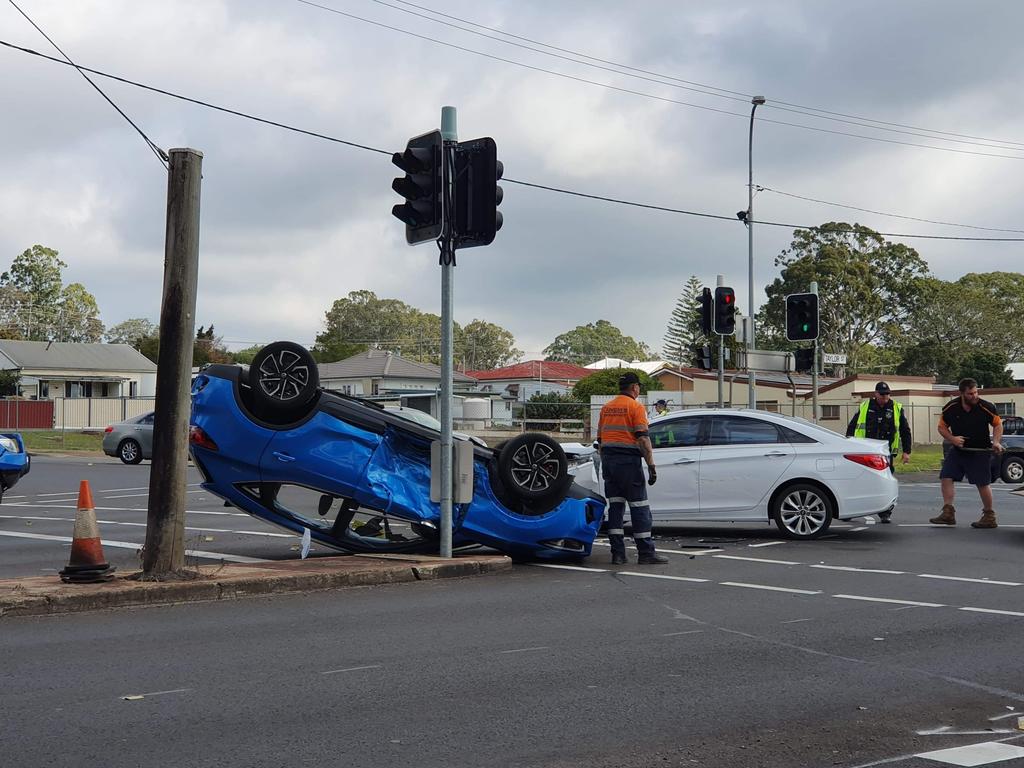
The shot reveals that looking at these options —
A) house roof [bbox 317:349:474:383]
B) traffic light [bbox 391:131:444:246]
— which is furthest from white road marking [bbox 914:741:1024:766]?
house roof [bbox 317:349:474:383]

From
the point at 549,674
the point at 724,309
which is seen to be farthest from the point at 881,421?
the point at 549,674

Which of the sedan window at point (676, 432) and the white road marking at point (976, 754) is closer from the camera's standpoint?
the white road marking at point (976, 754)

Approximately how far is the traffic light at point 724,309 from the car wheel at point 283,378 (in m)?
12.7

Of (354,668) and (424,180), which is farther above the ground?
(424,180)

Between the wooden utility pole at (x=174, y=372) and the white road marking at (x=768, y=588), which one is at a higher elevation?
the wooden utility pole at (x=174, y=372)

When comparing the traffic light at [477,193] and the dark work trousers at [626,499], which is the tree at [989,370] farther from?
the traffic light at [477,193]

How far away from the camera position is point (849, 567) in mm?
10320

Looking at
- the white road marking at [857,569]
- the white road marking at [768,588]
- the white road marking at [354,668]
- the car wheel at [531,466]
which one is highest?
the car wheel at [531,466]

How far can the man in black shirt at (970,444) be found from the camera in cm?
1345

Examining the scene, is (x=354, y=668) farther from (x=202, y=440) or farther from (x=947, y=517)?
(x=947, y=517)

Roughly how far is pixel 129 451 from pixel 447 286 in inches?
901

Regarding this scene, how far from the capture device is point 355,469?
31.5ft

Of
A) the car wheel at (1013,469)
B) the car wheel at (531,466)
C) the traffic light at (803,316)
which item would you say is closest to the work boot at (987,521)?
the car wheel at (531,466)

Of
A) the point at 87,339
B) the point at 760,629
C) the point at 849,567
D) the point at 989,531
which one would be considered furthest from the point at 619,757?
the point at 87,339
